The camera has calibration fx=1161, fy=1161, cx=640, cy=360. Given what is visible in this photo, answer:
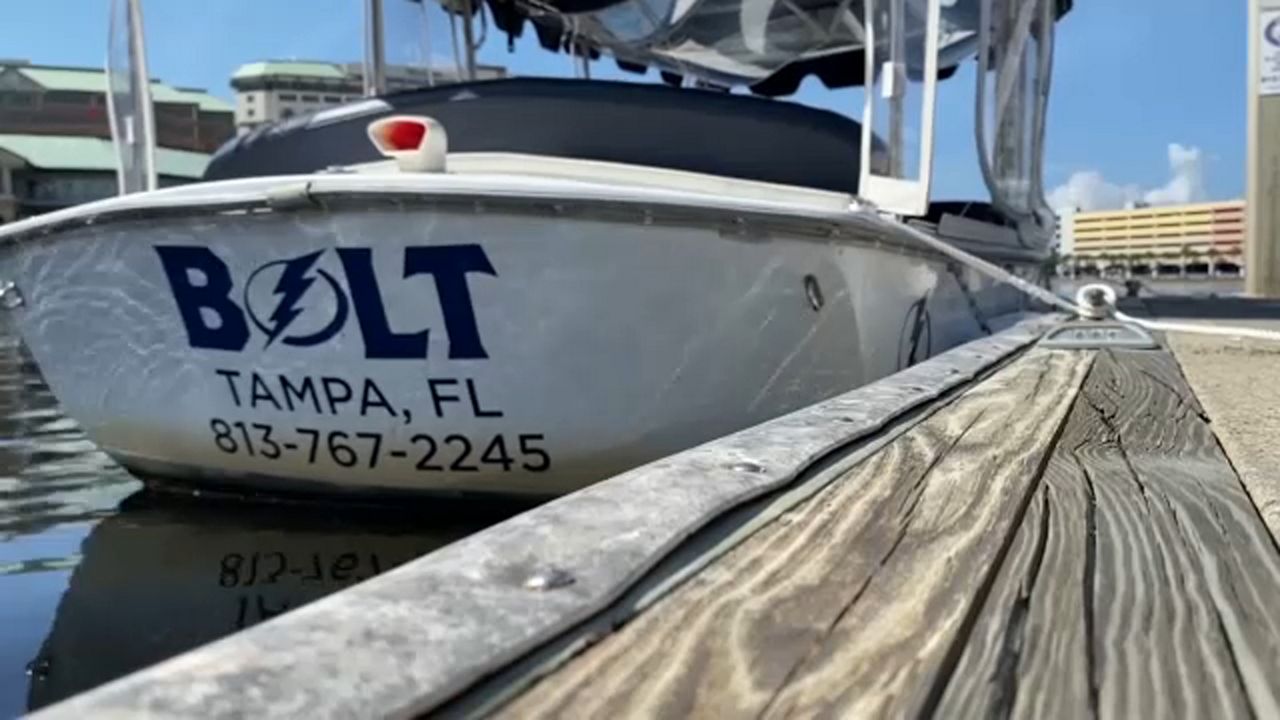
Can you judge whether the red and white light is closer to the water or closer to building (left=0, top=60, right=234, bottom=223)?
the water

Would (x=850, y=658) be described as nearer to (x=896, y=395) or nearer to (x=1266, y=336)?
(x=896, y=395)

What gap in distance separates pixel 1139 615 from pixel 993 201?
6.18m

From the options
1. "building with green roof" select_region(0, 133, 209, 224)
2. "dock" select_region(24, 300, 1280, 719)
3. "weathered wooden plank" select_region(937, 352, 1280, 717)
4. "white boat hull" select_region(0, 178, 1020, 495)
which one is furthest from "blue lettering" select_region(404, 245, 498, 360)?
"building with green roof" select_region(0, 133, 209, 224)

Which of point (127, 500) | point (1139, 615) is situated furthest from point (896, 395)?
point (127, 500)

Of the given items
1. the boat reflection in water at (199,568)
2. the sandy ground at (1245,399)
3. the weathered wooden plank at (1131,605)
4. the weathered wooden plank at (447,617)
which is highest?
the weathered wooden plank at (447,617)

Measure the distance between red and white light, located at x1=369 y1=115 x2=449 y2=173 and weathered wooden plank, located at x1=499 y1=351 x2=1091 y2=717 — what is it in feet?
7.08

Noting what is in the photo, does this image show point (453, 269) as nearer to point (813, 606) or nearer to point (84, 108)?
point (813, 606)

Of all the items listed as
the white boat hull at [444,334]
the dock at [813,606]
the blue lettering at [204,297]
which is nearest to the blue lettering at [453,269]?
the white boat hull at [444,334]

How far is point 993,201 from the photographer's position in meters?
7.09

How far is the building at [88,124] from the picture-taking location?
20.3 ft

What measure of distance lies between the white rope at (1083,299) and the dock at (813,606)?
254cm

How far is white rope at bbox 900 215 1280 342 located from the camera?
15.3 ft

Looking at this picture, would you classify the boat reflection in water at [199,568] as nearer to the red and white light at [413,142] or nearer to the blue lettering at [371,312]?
the blue lettering at [371,312]

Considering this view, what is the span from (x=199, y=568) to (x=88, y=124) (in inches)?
170
